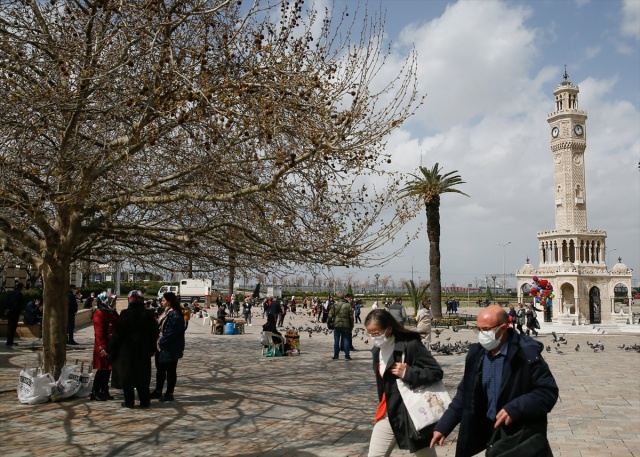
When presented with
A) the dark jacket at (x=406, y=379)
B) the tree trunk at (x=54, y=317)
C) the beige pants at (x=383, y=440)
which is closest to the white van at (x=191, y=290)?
the tree trunk at (x=54, y=317)

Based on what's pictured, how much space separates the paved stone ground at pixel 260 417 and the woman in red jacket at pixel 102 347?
21 cm

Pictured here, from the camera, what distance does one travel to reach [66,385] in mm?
8898

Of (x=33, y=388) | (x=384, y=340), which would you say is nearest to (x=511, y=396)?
(x=384, y=340)

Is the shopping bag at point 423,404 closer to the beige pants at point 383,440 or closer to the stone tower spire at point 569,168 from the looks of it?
the beige pants at point 383,440

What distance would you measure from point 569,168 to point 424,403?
180 feet

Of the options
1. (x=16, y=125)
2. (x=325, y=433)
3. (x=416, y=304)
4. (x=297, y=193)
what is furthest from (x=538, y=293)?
(x=16, y=125)

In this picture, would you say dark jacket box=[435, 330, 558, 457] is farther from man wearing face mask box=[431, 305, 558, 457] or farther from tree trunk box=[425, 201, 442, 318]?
tree trunk box=[425, 201, 442, 318]

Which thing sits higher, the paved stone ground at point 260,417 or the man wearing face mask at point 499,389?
the man wearing face mask at point 499,389

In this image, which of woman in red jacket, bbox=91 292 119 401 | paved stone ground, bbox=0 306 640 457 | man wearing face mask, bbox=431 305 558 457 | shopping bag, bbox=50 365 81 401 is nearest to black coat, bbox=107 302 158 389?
woman in red jacket, bbox=91 292 119 401

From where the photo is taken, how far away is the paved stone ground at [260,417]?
650 centimetres

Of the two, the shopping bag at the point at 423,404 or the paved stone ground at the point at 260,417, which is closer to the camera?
the shopping bag at the point at 423,404

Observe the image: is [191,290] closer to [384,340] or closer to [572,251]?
[572,251]

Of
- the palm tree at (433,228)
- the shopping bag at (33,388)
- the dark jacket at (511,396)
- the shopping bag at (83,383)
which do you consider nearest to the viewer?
the dark jacket at (511,396)

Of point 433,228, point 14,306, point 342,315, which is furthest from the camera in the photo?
point 433,228
